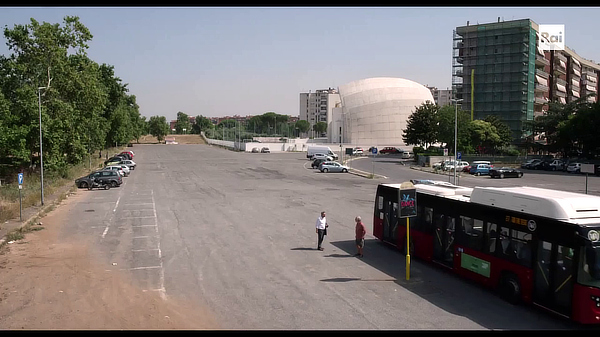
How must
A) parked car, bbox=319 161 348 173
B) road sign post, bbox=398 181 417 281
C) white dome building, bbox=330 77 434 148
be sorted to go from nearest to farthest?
road sign post, bbox=398 181 417 281 → parked car, bbox=319 161 348 173 → white dome building, bbox=330 77 434 148

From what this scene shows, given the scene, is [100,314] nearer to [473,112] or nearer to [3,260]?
[3,260]

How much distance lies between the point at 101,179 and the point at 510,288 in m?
35.9

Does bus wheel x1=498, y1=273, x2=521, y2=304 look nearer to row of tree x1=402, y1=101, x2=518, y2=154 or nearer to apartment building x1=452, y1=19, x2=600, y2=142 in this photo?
row of tree x1=402, y1=101, x2=518, y2=154

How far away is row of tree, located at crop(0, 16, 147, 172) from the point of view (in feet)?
135

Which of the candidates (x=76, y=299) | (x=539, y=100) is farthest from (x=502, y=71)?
(x=76, y=299)

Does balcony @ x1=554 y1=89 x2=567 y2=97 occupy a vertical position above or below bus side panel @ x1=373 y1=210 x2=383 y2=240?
above

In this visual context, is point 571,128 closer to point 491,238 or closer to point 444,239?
point 444,239

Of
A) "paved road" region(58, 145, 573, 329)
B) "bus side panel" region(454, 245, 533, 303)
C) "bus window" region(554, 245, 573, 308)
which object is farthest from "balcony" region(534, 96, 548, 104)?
"bus window" region(554, 245, 573, 308)

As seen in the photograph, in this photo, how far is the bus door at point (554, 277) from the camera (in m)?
10.4

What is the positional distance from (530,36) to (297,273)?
85.0m

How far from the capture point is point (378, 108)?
393 ft

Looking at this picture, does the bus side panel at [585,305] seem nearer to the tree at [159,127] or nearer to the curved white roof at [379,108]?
the curved white roof at [379,108]

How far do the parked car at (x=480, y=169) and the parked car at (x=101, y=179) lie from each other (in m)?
37.3

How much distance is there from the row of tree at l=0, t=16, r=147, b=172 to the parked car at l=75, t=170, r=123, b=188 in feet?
14.6
